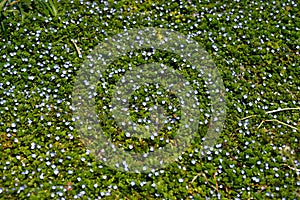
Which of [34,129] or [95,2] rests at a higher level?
[95,2]

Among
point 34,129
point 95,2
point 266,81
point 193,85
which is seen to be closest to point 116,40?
point 95,2

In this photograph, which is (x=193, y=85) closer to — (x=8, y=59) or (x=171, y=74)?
(x=171, y=74)

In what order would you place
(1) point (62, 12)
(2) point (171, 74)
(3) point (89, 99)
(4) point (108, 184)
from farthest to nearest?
(1) point (62, 12) → (2) point (171, 74) → (3) point (89, 99) → (4) point (108, 184)

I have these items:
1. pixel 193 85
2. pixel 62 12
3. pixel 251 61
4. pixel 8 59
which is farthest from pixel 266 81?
pixel 8 59

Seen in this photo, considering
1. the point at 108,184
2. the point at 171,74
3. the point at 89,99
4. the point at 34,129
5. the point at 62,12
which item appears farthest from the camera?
the point at 62,12

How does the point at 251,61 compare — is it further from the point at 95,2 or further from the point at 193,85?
the point at 95,2

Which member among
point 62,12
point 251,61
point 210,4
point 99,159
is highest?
point 210,4

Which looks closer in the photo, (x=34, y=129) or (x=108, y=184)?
(x=108, y=184)
